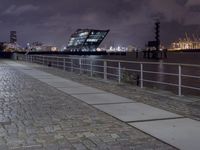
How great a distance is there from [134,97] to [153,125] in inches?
171

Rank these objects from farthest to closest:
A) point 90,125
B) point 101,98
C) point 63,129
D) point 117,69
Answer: point 117,69
point 101,98
point 90,125
point 63,129

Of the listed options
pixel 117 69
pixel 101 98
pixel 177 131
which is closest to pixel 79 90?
pixel 101 98

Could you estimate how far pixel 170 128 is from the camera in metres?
7.26

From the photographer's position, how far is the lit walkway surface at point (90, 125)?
6.15 m

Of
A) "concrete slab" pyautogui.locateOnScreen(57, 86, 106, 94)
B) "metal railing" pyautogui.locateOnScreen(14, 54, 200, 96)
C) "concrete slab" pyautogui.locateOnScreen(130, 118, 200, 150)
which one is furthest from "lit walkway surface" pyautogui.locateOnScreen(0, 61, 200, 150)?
"metal railing" pyautogui.locateOnScreen(14, 54, 200, 96)

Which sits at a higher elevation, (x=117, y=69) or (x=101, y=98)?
(x=101, y=98)

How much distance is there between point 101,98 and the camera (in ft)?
38.3

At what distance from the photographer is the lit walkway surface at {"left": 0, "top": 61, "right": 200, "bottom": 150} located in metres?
6.15

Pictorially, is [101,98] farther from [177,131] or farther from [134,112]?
[177,131]

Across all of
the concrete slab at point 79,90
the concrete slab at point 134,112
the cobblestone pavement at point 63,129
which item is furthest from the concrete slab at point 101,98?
the concrete slab at point 79,90

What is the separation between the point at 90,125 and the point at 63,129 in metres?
0.63

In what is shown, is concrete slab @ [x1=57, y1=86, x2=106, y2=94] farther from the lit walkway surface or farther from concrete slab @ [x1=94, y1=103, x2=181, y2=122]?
concrete slab @ [x1=94, y1=103, x2=181, y2=122]

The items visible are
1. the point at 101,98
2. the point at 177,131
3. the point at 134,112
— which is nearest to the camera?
the point at 177,131

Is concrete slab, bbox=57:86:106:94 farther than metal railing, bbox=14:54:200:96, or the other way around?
metal railing, bbox=14:54:200:96
